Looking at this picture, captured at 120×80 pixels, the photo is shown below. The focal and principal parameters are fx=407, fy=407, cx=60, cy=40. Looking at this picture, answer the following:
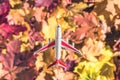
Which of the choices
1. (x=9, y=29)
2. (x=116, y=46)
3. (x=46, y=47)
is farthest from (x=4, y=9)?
(x=116, y=46)

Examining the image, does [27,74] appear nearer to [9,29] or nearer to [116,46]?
[9,29]

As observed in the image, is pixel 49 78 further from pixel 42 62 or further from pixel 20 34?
pixel 20 34

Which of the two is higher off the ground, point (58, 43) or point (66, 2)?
point (66, 2)

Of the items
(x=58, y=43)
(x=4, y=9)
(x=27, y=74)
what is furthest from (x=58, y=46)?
(x=4, y=9)

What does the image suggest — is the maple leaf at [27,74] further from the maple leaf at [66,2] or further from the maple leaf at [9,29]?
the maple leaf at [66,2]

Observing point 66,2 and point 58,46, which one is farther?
point 66,2

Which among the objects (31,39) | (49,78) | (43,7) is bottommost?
(49,78)

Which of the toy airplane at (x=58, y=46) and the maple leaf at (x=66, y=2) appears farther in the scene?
the maple leaf at (x=66, y=2)

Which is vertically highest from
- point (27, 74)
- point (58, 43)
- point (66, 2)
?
point (66, 2)

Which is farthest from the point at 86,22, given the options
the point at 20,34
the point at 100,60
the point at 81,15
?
the point at 20,34

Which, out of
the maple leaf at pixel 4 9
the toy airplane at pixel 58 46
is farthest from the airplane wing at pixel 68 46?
the maple leaf at pixel 4 9

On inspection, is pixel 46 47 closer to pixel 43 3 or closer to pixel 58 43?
pixel 58 43
